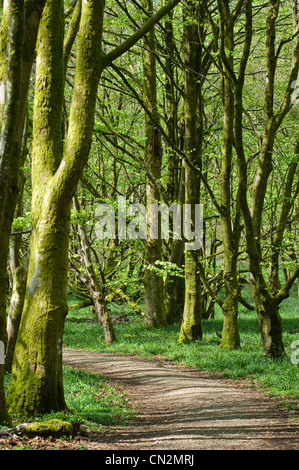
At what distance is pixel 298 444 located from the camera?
5137 mm

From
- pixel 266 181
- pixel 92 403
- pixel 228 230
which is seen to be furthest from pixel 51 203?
pixel 228 230

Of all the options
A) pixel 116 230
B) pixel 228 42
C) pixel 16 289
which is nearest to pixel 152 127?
pixel 116 230

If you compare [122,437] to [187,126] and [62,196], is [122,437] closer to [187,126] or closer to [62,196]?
[62,196]

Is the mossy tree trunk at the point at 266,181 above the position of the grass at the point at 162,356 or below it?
above

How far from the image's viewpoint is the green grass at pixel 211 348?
9023 millimetres

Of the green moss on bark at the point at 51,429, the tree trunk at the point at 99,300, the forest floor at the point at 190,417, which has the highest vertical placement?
the tree trunk at the point at 99,300

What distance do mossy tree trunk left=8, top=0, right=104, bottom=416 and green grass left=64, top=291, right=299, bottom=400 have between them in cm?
427

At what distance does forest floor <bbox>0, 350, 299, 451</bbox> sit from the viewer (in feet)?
16.7

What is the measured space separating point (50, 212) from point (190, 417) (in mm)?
3433

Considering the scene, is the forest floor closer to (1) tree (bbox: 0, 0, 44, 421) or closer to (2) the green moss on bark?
(2) the green moss on bark

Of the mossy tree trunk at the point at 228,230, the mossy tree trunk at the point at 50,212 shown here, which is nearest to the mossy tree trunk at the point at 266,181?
the mossy tree trunk at the point at 228,230

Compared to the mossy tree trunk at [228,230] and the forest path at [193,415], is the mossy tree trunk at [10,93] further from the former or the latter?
the mossy tree trunk at [228,230]

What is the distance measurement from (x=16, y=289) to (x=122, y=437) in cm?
363

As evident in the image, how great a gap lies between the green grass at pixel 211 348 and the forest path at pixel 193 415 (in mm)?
442
